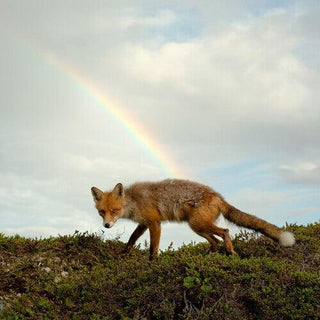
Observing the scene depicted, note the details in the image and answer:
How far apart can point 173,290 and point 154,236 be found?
4620mm

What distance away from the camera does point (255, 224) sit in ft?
38.4

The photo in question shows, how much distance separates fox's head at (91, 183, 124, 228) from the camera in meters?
12.9

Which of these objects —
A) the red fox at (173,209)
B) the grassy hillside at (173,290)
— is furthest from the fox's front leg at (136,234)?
the grassy hillside at (173,290)

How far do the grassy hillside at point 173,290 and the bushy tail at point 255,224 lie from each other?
20.1 inches

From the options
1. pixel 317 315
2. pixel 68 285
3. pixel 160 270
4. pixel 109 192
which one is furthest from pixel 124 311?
pixel 109 192

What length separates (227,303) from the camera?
726cm

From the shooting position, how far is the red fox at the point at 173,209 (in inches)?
457

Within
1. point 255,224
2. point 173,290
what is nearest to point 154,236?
point 255,224

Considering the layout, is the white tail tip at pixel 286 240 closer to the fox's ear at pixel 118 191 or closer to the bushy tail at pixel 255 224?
the bushy tail at pixel 255 224

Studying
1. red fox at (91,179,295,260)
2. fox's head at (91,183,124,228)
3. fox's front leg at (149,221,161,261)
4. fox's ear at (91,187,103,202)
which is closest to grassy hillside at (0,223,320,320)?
red fox at (91,179,295,260)

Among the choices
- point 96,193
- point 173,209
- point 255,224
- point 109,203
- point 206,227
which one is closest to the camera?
point 206,227

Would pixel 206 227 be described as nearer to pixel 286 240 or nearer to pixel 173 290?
pixel 286 240

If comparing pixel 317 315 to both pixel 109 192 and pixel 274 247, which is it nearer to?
pixel 274 247

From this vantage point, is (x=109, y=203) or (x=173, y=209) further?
(x=109, y=203)
